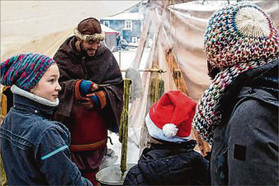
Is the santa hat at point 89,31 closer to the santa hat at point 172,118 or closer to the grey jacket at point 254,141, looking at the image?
the santa hat at point 172,118

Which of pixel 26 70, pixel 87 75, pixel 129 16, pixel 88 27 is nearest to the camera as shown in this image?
pixel 26 70

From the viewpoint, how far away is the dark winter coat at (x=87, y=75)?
234 centimetres

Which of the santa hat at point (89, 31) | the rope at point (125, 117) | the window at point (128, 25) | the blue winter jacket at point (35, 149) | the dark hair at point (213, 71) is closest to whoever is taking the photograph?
the dark hair at point (213, 71)

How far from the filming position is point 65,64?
2.40 metres

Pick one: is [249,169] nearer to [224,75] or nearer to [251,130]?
[251,130]

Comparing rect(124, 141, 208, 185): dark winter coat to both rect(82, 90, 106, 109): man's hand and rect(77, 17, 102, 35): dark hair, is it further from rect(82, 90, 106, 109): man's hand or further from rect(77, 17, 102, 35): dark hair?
rect(77, 17, 102, 35): dark hair

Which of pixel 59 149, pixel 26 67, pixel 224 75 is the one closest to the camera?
pixel 224 75

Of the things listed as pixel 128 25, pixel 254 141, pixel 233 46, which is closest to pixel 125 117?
pixel 233 46

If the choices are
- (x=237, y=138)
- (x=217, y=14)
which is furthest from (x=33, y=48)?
(x=237, y=138)

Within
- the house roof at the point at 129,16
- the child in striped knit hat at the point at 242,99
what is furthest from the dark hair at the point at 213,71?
the house roof at the point at 129,16

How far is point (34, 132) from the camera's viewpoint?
141cm

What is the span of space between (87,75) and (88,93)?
172mm

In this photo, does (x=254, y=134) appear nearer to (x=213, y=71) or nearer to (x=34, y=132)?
(x=213, y=71)

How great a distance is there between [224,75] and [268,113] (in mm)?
232
